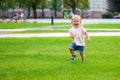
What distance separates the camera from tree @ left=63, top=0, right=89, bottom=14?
283ft

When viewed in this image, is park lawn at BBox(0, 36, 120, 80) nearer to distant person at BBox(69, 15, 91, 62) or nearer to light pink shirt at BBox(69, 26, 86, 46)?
distant person at BBox(69, 15, 91, 62)

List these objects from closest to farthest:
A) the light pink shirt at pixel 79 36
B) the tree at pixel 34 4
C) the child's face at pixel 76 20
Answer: the child's face at pixel 76 20, the light pink shirt at pixel 79 36, the tree at pixel 34 4

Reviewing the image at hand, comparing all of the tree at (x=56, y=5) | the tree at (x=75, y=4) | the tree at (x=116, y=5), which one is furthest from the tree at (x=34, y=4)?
the tree at (x=116, y=5)

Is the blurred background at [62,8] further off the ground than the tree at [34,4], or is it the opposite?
the tree at [34,4]

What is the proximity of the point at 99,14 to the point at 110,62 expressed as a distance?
3055 inches

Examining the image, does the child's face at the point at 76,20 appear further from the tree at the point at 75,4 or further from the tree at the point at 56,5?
the tree at the point at 56,5

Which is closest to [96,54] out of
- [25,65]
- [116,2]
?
[25,65]

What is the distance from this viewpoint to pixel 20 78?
9203 mm

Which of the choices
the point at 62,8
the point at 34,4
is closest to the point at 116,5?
the point at 62,8

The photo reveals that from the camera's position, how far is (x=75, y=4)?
86375 mm

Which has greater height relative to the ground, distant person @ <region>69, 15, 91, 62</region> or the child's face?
the child's face

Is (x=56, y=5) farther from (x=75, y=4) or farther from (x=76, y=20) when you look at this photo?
(x=76, y=20)

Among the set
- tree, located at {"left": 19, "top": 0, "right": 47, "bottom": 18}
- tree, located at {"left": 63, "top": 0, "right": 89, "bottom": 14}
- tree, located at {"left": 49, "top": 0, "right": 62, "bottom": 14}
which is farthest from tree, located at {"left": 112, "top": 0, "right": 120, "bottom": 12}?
tree, located at {"left": 19, "top": 0, "right": 47, "bottom": 18}

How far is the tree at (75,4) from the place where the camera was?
86256mm
